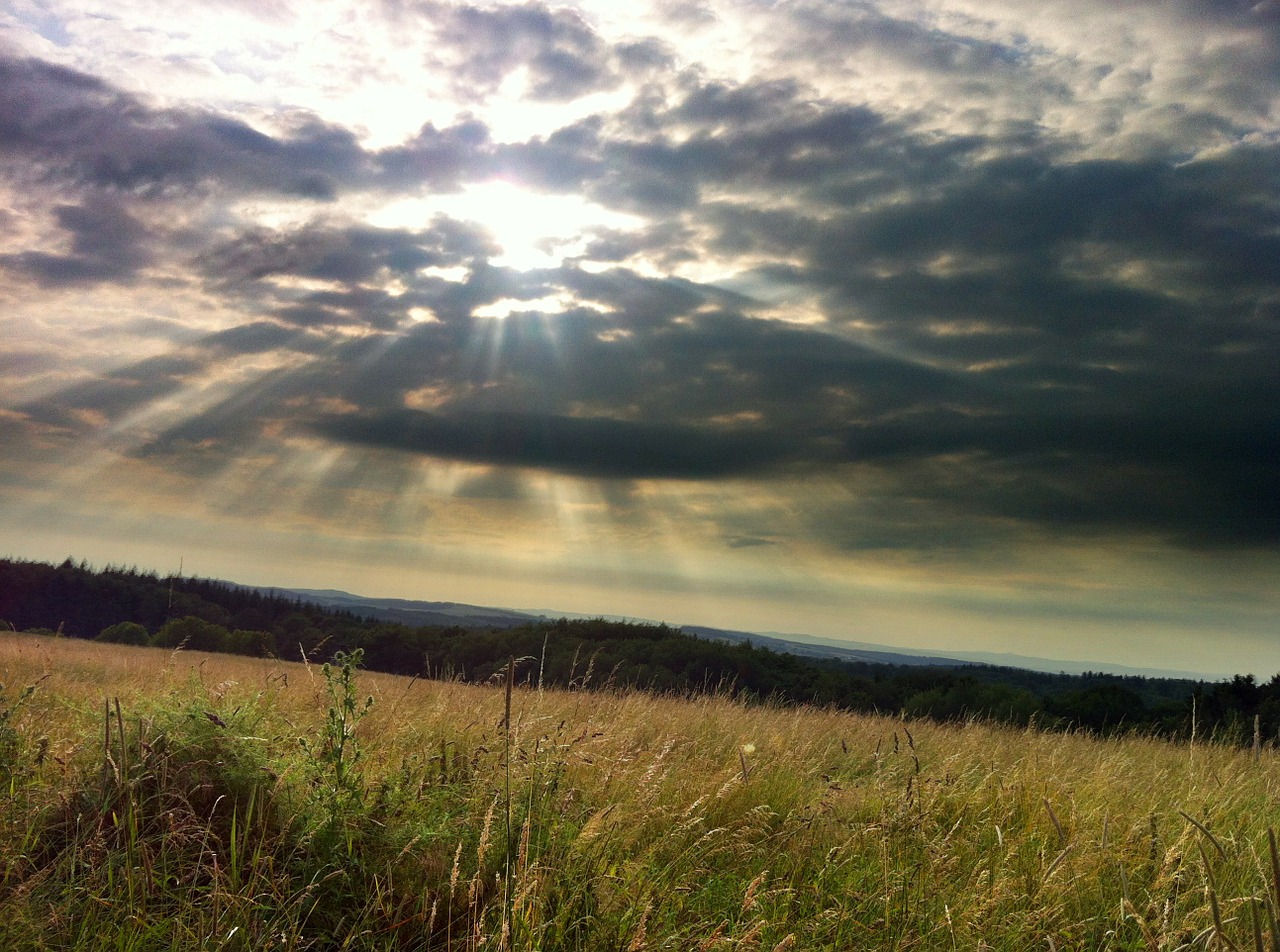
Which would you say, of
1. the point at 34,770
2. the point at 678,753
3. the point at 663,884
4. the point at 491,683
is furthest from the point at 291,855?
the point at 491,683

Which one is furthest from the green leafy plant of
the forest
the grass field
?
the forest

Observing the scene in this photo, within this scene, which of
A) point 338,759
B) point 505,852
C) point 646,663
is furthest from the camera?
point 646,663

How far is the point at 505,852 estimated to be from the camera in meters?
5.07

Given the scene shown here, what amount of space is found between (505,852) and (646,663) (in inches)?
1634

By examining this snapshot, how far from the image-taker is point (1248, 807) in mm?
8992

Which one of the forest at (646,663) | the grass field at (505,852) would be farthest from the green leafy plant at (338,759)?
the forest at (646,663)

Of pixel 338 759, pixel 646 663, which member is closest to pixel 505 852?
pixel 338 759

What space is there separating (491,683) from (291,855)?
11.3m

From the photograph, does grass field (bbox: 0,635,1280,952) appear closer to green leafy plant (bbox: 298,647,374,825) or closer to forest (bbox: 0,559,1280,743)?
green leafy plant (bbox: 298,647,374,825)

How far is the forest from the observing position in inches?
1045

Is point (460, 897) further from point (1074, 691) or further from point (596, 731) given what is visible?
point (1074, 691)

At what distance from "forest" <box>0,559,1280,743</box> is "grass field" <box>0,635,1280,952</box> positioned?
3.98 meters

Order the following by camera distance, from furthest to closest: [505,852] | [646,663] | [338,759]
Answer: [646,663], [505,852], [338,759]

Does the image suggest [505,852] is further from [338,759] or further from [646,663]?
[646,663]
